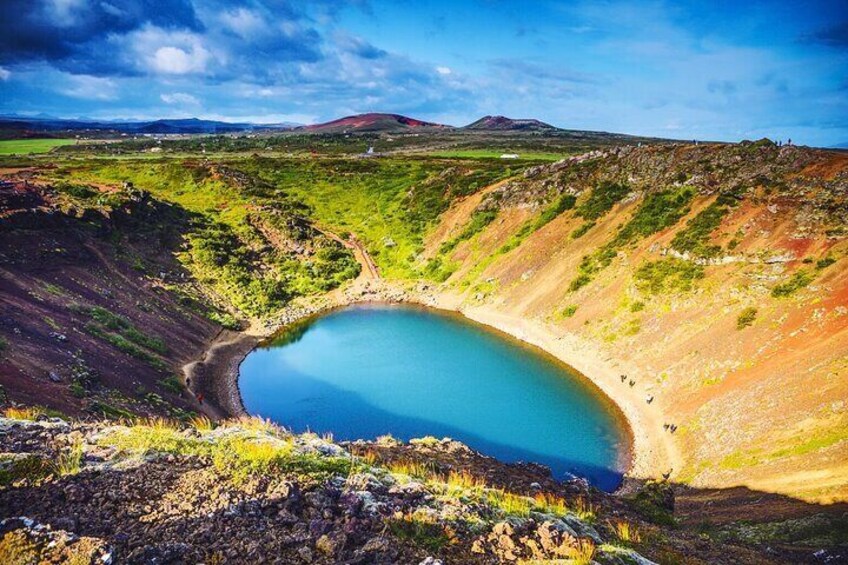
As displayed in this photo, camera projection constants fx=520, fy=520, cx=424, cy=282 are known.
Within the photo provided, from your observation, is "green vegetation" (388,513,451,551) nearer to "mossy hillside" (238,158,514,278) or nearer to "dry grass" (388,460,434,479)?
"dry grass" (388,460,434,479)

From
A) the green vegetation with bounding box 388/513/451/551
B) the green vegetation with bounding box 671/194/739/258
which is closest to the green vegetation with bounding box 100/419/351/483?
the green vegetation with bounding box 388/513/451/551

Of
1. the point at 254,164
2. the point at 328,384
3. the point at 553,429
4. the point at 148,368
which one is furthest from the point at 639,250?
the point at 254,164

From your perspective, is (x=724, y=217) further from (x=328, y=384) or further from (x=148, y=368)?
(x=148, y=368)

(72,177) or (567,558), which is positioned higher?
(72,177)

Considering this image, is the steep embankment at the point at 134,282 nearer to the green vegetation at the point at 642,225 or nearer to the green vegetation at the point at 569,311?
the green vegetation at the point at 569,311

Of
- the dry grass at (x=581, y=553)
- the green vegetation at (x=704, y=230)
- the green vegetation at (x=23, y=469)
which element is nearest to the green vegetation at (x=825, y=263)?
the green vegetation at (x=704, y=230)
